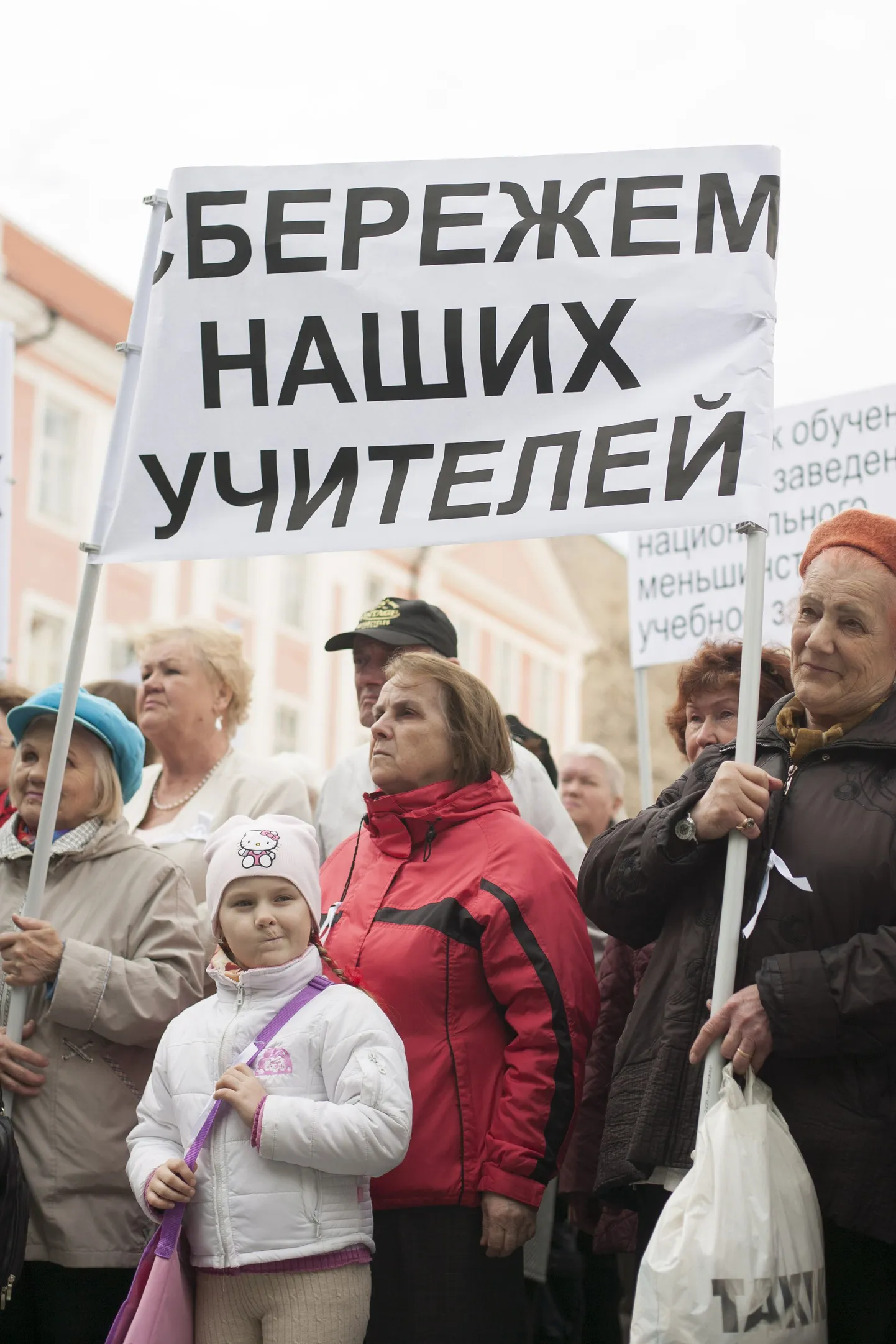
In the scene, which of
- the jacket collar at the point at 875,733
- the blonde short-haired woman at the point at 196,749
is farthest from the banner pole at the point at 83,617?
the jacket collar at the point at 875,733

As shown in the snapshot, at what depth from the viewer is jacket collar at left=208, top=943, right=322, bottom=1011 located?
3.61m

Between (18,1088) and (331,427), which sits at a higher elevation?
(331,427)

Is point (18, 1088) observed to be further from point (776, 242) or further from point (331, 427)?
point (776, 242)

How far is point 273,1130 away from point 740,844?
1.14 m

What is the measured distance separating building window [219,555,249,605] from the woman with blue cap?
81.2 ft

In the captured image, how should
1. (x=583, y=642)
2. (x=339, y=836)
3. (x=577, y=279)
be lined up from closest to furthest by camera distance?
(x=577, y=279) → (x=339, y=836) → (x=583, y=642)

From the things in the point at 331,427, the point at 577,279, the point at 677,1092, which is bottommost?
the point at 677,1092

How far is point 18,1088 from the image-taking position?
396 centimetres

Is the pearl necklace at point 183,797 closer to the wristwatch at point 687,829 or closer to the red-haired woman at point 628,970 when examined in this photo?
the red-haired woman at point 628,970

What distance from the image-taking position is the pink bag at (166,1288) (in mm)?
3359

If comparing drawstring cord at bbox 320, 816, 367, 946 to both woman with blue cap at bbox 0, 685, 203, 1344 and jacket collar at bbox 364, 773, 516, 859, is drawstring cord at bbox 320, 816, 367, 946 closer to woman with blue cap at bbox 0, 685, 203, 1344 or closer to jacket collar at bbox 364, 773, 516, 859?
jacket collar at bbox 364, 773, 516, 859

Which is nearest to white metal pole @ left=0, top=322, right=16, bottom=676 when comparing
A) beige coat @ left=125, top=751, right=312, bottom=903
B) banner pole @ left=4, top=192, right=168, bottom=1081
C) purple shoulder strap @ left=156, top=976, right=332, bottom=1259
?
beige coat @ left=125, top=751, right=312, bottom=903

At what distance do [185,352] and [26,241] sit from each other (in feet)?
66.0

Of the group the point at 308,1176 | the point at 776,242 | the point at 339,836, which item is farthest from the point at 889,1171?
the point at 339,836
